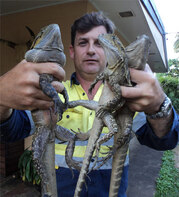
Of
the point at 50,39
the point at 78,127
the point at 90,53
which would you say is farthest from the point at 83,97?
the point at 50,39

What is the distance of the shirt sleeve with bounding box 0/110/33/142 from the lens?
1.55m

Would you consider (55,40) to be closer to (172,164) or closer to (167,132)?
(167,132)

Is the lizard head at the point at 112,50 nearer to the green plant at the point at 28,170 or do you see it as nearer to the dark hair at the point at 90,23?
the dark hair at the point at 90,23

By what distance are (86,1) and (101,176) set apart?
324 centimetres

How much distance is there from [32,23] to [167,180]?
5.16m

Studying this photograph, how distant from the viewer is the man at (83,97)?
1.24 m

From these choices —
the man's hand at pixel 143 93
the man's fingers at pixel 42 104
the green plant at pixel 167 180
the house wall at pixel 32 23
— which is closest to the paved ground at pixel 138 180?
the green plant at pixel 167 180

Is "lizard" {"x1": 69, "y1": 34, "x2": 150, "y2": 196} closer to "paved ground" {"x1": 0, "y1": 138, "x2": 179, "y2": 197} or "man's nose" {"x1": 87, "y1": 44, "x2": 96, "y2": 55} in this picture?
"man's nose" {"x1": 87, "y1": 44, "x2": 96, "y2": 55}

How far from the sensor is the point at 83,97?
216cm

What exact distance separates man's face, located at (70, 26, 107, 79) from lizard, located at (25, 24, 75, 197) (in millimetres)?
802

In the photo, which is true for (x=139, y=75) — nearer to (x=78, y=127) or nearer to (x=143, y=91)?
(x=143, y=91)

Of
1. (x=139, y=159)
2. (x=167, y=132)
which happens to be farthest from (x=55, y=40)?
(x=139, y=159)

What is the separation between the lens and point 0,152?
423 centimetres

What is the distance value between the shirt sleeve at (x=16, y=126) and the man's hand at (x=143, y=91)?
0.97 m
